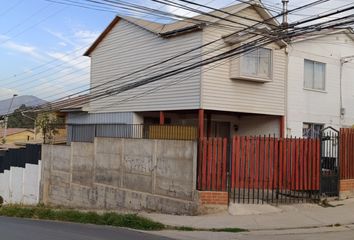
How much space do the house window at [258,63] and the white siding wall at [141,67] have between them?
6.88 ft

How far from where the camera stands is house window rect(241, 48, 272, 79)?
781 inches

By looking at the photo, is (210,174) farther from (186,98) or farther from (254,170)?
(186,98)

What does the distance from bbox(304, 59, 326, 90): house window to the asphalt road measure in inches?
528

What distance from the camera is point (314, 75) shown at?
22.7m

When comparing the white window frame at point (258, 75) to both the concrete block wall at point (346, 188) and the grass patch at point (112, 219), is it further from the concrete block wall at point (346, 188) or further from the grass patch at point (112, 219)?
the grass patch at point (112, 219)

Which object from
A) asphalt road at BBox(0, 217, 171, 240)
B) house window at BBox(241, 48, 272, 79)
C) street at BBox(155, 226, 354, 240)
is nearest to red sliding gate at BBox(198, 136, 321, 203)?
street at BBox(155, 226, 354, 240)

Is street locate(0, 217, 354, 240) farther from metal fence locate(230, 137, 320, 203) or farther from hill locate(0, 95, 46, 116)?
hill locate(0, 95, 46, 116)

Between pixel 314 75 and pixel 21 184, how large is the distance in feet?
55.1

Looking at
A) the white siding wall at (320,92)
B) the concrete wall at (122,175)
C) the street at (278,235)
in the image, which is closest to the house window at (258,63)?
the white siding wall at (320,92)

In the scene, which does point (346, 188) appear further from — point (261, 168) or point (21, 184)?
point (21, 184)

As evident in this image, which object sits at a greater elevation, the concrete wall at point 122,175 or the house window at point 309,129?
the house window at point 309,129

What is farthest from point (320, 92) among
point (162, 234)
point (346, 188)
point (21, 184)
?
point (21, 184)

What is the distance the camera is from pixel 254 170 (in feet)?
47.7

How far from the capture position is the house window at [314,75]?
22.4 meters
